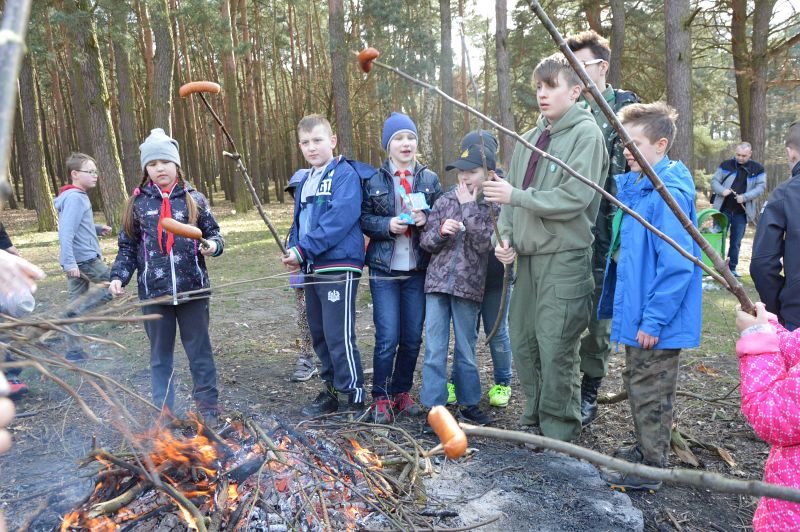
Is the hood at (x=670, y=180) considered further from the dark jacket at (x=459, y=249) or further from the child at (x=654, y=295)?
the dark jacket at (x=459, y=249)

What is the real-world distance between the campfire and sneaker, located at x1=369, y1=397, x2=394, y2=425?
0.86 meters

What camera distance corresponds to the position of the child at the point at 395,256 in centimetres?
411

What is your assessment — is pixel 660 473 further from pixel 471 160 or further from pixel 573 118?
pixel 471 160

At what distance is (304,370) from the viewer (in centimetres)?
513

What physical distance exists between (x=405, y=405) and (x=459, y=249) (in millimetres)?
1246

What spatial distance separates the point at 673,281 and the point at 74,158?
5.35 meters

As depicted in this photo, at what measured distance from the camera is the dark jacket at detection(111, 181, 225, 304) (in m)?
3.83

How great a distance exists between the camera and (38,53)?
16.2 m

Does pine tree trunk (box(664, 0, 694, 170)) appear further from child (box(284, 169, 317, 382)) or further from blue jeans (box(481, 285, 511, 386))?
child (box(284, 169, 317, 382))

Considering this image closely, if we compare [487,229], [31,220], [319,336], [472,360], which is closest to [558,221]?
[487,229]

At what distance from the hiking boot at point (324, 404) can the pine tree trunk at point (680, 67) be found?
785 centimetres

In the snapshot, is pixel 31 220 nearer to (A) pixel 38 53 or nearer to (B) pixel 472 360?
(A) pixel 38 53

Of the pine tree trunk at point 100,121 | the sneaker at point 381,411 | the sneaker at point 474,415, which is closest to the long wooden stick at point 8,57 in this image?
the sneaker at point 381,411

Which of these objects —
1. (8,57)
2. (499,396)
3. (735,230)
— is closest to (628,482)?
(499,396)
